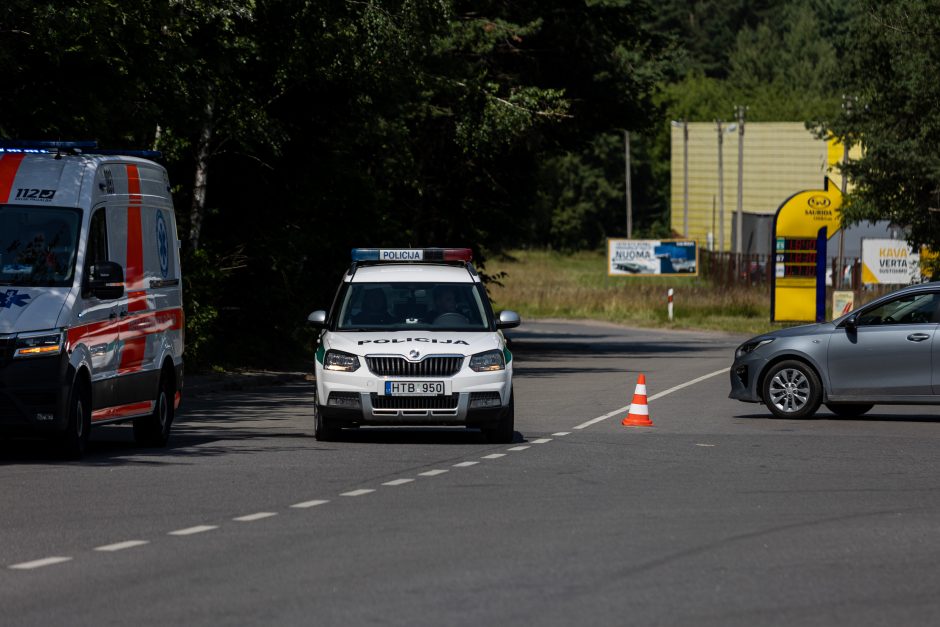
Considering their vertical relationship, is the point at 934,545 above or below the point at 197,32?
below

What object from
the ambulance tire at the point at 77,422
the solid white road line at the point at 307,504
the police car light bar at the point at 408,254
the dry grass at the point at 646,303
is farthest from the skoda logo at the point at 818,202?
the solid white road line at the point at 307,504

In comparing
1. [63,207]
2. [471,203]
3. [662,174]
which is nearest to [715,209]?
[662,174]

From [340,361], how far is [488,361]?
1429 mm

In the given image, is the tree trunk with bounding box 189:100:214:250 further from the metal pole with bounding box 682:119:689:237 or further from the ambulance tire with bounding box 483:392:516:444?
the metal pole with bounding box 682:119:689:237

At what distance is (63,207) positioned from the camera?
52.0ft

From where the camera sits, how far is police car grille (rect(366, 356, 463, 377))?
17344 millimetres

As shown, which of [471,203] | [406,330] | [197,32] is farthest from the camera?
[471,203]

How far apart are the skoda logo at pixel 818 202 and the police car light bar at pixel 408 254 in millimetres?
37924

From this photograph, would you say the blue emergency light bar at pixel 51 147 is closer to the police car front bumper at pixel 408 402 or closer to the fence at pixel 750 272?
the police car front bumper at pixel 408 402

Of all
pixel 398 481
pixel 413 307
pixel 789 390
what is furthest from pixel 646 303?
pixel 398 481

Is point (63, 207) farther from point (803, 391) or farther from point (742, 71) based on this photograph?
point (742, 71)

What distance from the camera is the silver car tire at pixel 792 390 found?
21.7 m

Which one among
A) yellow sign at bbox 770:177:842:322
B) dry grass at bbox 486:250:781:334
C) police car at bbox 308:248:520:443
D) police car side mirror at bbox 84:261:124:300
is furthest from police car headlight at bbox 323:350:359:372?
dry grass at bbox 486:250:781:334

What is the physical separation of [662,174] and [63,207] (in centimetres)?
13181
